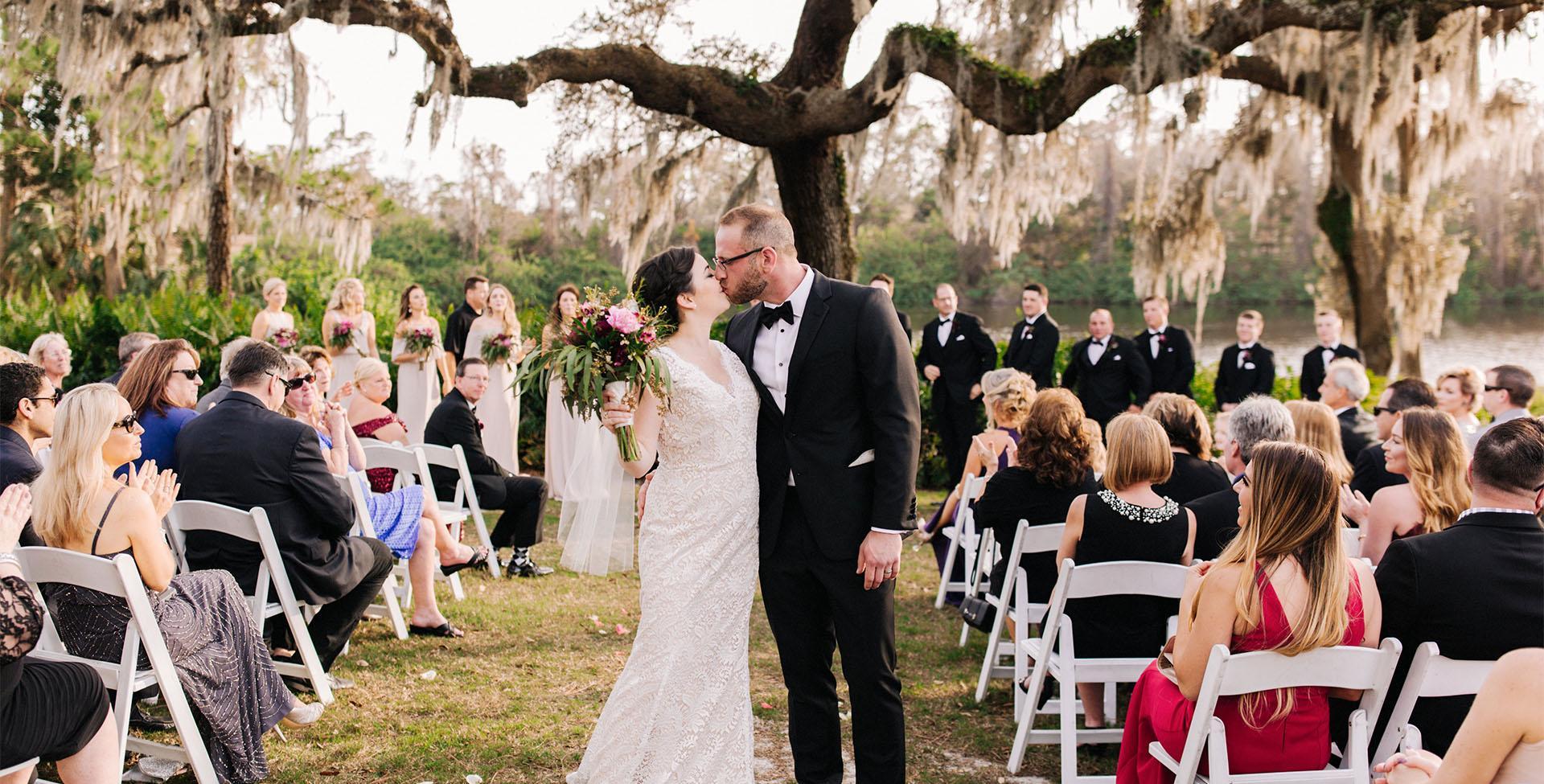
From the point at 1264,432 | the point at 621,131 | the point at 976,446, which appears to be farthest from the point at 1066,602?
the point at 621,131

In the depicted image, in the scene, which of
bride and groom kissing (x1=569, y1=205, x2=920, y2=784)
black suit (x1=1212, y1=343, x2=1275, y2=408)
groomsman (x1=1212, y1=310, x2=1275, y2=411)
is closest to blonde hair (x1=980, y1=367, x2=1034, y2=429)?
bride and groom kissing (x1=569, y1=205, x2=920, y2=784)

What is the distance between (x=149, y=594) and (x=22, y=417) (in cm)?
106

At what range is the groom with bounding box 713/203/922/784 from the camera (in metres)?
3.26

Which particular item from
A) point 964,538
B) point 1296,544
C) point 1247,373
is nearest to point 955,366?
point 1247,373

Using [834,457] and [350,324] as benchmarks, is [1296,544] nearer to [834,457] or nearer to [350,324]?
[834,457]

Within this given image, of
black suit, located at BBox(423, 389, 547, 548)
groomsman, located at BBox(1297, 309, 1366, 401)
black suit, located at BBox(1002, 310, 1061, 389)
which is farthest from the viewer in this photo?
black suit, located at BBox(1002, 310, 1061, 389)

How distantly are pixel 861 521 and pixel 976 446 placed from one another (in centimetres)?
281

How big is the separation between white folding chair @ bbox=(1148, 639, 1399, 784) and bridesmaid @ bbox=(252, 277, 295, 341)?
26.5 feet

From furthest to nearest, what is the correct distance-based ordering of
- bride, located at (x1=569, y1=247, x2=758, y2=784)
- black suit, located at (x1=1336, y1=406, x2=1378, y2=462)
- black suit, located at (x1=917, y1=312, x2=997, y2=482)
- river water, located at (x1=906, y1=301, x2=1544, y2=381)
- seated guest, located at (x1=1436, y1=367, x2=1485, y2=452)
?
river water, located at (x1=906, y1=301, x2=1544, y2=381)
black suit, located at (x1=917, y1=312, x2=997, y2=482)
black suit, located at (x1=1336, y1=406, x2=1378, y2=462)
seated guest, located at (x1=1436, y1=367, x2=1485, y2=452)
bride, located at (x1=569, y1=247, x2=758, y2=784)

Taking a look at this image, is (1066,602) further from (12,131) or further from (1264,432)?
(12,131)

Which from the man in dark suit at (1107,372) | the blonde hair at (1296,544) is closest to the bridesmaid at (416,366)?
the man in dark suit at (1107,372)

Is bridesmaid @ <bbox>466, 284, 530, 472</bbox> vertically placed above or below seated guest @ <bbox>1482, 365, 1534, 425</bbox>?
below

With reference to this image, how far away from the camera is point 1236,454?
4.54 m

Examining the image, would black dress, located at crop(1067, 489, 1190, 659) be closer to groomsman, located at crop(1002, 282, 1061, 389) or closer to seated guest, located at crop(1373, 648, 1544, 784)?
seated guest, located at crop(1373, 648, 1544, 784)
